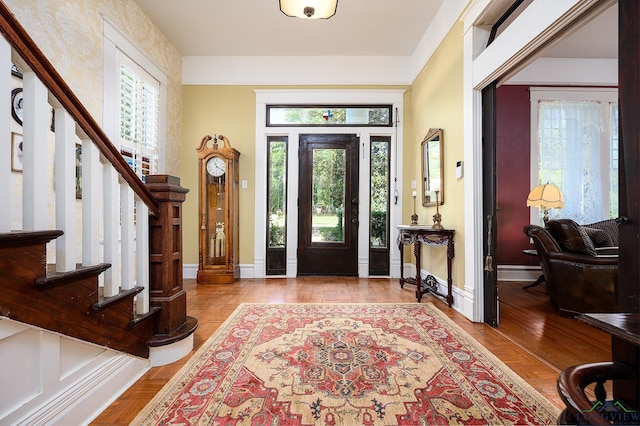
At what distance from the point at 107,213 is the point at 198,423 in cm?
113

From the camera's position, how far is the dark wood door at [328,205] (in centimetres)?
449

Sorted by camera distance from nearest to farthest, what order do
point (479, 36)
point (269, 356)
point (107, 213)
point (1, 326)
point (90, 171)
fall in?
point (1, 326)
point (90, 171)
point (107, 213)
point (269, 356)
point (479, 36)

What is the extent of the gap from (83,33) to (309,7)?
204cm

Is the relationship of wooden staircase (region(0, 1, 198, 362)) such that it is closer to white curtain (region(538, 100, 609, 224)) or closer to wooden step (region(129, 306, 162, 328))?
wooden step (region(129, 306, 162, 328))

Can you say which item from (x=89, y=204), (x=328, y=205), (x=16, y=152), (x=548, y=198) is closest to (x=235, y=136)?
(x=328, y=205)

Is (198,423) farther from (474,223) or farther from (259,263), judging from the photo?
(259,263)

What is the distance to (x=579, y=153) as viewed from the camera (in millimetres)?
4359

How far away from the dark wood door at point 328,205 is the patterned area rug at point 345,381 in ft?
6.50

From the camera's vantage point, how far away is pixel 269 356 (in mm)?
1973

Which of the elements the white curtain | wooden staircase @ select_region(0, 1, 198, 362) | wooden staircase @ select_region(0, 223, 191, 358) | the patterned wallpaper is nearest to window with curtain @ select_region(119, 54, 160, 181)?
the patterned wallpaper

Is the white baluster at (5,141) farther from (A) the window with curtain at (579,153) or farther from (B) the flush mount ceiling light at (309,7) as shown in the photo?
(A) the window with curtain at (579,153)

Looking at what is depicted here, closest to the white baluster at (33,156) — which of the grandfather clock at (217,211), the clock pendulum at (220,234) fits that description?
the grandfather clock at (217,211)

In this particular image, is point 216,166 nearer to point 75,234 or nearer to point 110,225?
point 110,225

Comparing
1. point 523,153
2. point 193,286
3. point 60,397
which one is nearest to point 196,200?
point 193,286
